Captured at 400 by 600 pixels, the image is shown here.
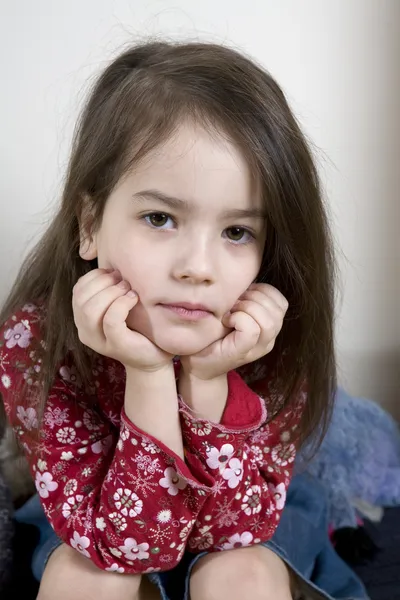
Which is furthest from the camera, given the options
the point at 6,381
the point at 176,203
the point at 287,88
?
the point at 287,88

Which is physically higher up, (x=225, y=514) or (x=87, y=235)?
(x=87, y=235)

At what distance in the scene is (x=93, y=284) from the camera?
0.75 metres

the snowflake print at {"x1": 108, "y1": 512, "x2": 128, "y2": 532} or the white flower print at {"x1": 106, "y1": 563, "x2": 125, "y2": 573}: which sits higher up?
the snowflake print at {"x1": 108, "y1": 512, "x2": 128, "y2": 532}

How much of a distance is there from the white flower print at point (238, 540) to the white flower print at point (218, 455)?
123mm

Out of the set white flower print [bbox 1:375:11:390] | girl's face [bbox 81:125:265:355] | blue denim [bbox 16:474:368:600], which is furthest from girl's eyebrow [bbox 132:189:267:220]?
blue denim [bbox 16:474:368:600]

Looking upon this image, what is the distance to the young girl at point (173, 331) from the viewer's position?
Answer: 72 centimetres

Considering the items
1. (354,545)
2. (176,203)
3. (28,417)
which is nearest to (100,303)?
(176,203)

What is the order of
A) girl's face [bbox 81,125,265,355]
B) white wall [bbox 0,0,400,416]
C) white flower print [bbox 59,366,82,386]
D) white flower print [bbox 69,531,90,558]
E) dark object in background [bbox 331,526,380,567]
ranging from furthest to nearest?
1. white wall [bbox 0,0,400,416]
2. dark object in background [bbox 331,526,380,567]
3. white flower print [bbox 59,366,82,386]
4. white flower print [bbox 69,531,90,558]
5. girl's face [bbox 81,125,265,355]

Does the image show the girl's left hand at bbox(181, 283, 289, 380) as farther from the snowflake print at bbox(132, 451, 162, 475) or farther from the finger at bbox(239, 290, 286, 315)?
the snowflake print at bbox(132, 451, 162, 475)

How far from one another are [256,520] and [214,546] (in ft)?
0.21

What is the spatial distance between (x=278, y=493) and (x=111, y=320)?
363 mm

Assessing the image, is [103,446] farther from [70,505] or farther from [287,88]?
[287,88]

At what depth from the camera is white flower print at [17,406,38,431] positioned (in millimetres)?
887

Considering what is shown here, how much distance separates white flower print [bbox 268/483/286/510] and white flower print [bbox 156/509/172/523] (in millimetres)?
184
